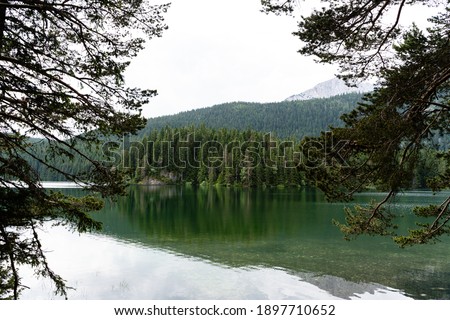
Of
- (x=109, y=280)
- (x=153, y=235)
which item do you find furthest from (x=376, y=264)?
(x=153, y=235)

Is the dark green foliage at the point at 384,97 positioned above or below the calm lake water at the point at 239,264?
above

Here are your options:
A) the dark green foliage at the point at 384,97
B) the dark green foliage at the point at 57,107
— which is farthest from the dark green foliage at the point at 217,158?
the dark green foliage at the point at 57,107

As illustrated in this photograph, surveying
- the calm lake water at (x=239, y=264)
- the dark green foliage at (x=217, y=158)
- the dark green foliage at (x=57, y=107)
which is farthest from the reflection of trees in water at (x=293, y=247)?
the dark green foliage at (x=217, y=158)

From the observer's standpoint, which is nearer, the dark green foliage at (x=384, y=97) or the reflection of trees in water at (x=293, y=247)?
the dark green foliage at (x=384, y=97)

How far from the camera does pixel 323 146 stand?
8836mm

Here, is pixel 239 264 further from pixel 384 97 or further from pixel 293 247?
pixel 384 97

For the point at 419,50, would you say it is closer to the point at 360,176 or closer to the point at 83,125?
the point at 360,176

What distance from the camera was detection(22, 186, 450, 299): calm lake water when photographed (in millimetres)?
13992

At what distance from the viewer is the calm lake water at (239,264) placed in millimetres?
13992

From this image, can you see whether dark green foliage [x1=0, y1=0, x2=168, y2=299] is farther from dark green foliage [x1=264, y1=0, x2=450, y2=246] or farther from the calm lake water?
the calm lake water

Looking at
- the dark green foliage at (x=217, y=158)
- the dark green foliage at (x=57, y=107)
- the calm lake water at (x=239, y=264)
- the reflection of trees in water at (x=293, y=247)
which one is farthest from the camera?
the dark green foliage at (x=217, y=158)

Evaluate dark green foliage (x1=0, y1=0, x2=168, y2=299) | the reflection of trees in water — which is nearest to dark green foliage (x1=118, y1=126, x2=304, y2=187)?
the reflection of trees in water

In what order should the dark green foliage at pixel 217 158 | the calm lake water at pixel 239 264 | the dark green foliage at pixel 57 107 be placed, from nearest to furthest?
1. the dark green foliage at pixel 57 107
2. the calm lake water at pixel 239 264
3. the dark green foliage at pixel 217 158

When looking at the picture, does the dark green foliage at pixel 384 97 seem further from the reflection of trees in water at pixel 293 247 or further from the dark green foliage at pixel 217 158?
the dark green foliage at pixel 217 158
